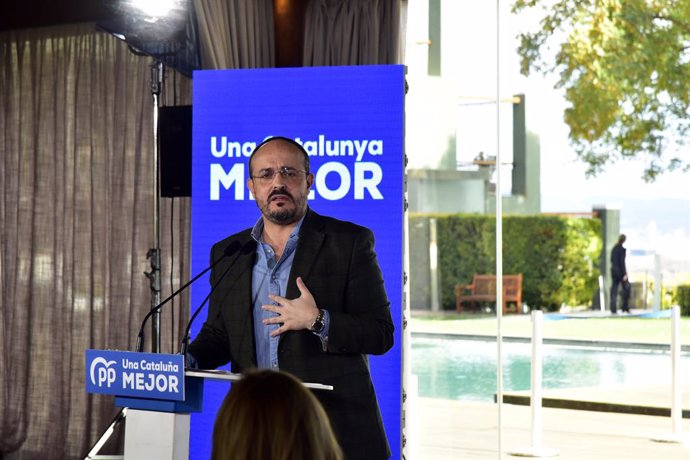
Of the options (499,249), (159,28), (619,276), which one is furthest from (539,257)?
(159,28)


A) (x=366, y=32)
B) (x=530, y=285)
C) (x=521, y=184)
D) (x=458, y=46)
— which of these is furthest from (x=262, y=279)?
(x=530, y=285)

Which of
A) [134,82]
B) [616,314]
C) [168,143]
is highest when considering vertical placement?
[134,82]

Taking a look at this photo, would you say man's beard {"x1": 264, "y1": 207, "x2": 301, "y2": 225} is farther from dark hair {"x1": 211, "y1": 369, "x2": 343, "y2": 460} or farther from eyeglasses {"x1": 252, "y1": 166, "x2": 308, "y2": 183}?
dark hair {"x1": 211, "y1": 369, "x2": 343, "y2": 460}

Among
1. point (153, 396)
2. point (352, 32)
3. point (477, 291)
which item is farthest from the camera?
point (477, 291)

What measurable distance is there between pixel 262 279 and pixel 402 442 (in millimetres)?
817

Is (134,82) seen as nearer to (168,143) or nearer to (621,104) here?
(168,143)

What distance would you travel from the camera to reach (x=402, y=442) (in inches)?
169

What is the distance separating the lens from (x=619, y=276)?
823cm

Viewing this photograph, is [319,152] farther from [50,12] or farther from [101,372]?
[50,12]

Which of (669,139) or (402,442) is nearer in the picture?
(402,442)

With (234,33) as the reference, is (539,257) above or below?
below

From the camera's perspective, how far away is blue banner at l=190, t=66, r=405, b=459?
428cm

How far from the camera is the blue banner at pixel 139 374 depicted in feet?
10.0

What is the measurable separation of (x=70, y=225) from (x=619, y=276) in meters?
4.14
